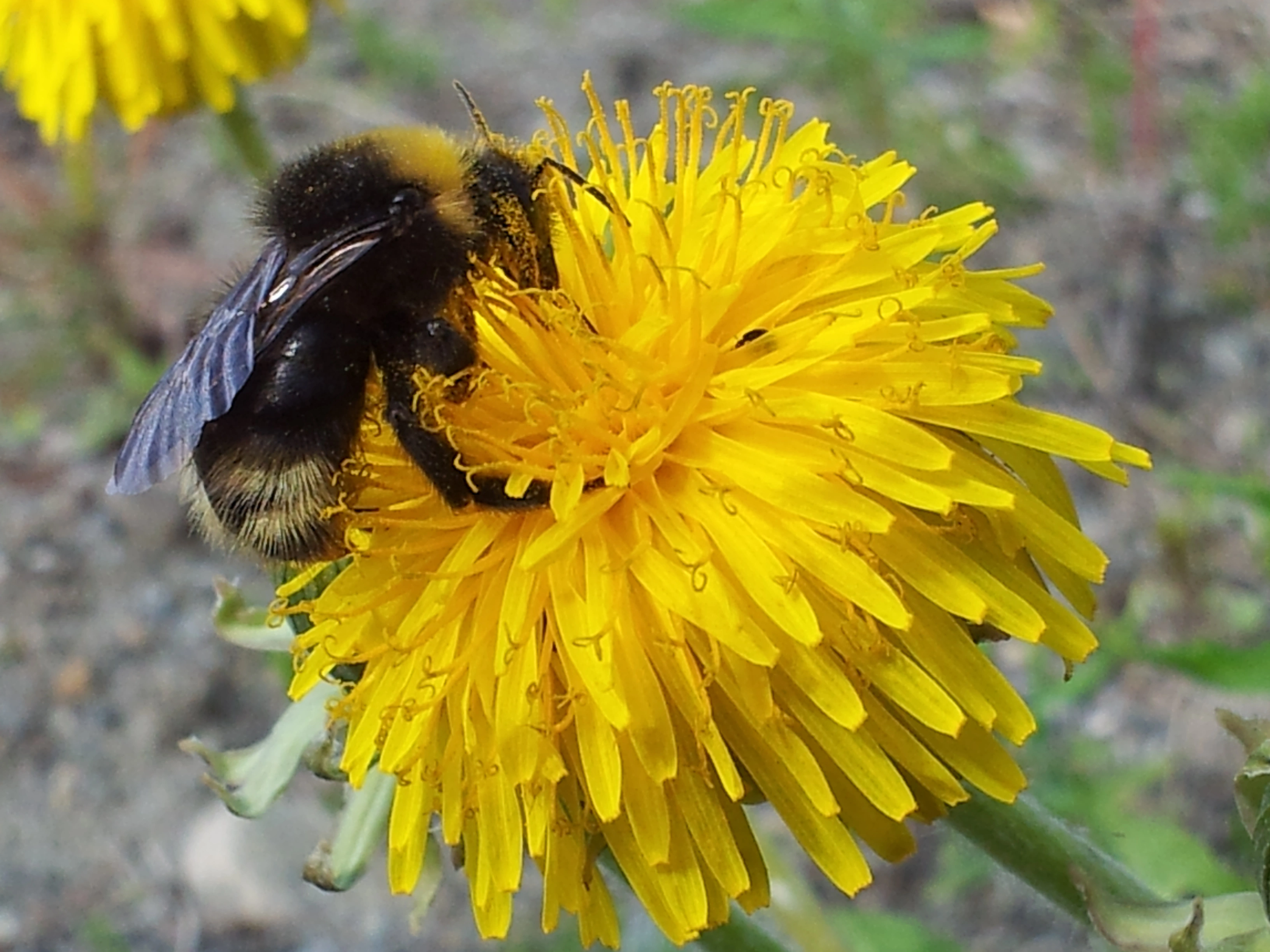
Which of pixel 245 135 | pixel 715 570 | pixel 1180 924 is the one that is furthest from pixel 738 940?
pixel 245 135

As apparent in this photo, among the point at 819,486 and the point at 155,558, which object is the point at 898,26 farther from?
the point at 819,486

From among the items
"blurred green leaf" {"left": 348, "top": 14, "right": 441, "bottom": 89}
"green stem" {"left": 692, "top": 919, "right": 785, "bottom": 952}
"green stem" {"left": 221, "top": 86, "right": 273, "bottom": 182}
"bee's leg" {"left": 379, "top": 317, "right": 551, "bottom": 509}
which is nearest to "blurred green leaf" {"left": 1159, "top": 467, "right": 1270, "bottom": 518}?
"green stem" {"left": 692, "top": 919, "right": 785, "bottom": 952}

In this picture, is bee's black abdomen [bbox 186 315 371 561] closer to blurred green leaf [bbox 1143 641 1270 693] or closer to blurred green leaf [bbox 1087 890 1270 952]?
blurred green leaf [bbox 1087 890 1270 952]

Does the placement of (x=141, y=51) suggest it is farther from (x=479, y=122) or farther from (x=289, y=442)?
(x=289, y=442)

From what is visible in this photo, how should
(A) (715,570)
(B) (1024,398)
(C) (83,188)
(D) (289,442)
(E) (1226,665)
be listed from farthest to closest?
(C) (83,188) < (B) (1024,398) < (E) (1226,665) < (D) (289,442) < (A) (715,570)

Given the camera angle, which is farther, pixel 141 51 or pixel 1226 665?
pixel 141 51

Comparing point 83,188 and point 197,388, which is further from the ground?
point 197,388
